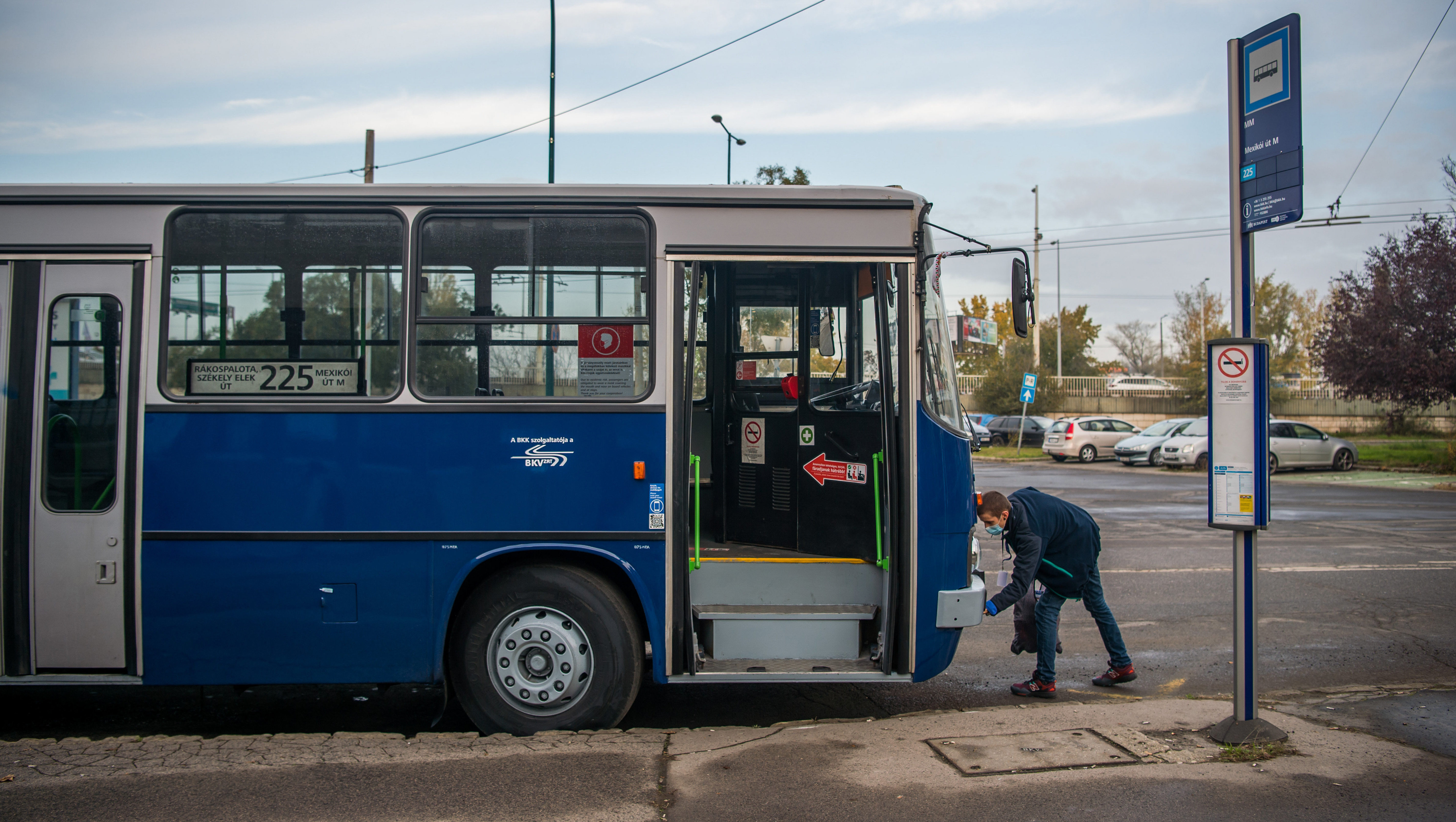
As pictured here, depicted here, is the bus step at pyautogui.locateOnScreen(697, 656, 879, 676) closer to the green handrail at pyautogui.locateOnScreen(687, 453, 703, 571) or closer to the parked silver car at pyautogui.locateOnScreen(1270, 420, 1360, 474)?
the green handrail at pyautogui.locateOnScreen(687, 453, 703, 571)

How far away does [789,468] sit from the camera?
624 cm

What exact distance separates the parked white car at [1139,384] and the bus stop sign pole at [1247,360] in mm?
47622

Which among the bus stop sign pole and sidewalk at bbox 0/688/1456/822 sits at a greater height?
the bus stop sign pole

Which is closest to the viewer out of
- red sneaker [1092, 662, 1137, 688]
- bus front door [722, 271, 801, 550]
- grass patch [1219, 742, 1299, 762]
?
grass patch [1219, 742, 1299, 762]

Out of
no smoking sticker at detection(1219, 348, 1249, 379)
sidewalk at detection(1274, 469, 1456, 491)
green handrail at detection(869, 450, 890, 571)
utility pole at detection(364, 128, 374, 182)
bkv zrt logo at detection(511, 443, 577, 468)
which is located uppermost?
utility pole at detection(364, 128, 374, 182)

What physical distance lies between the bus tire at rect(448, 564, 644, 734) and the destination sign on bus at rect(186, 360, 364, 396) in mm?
1279

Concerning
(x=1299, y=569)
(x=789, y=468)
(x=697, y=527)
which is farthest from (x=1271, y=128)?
(x=1299, y=569)

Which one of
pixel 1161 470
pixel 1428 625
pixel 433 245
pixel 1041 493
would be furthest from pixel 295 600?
pixel 1161 470

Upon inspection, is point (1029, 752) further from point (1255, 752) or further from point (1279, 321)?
point (1279, 321)

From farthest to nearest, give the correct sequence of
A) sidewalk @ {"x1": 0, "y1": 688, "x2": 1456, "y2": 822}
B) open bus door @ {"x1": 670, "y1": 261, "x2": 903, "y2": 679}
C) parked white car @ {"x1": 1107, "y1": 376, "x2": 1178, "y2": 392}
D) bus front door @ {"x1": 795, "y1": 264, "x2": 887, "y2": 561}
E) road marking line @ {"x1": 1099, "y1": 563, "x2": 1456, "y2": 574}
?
parked white car @ {"x1": 1107, "y1": 376, "x2": 1178, "y2": 392}
road marking line @ {"x1": 1099, "y1": 563, "x2": 1456, "y2": 574}
bus front door @ {"x1": 795, "y1": 264, "x2": 887, "y2": 561}
open bus door @ {"x1": 670, "y1": 261, "x2": 903, "y2": 679}
sidewalk @ {"x1": 0, "y1": 688, "x2": 1456, "y2": 822}

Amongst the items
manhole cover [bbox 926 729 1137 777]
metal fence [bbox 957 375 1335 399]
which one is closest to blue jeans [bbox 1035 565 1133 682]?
manhole cover [bbox 926 729 1137 777]

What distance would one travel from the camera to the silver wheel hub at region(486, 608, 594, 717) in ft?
16.7

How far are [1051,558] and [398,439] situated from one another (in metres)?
4.05

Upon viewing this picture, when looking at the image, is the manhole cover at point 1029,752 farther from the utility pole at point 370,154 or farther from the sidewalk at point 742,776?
the utility pole at point 370,154
